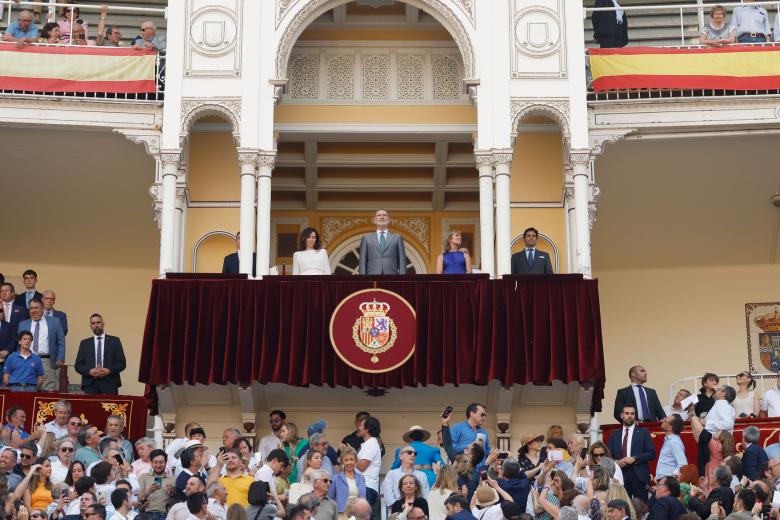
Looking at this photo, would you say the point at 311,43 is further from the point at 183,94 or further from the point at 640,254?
the point at 640,254

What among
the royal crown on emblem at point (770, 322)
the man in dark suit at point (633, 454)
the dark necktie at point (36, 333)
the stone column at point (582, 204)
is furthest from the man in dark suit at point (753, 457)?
the dark necktie at point (36, 333)

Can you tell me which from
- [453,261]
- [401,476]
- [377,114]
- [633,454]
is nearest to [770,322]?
[453,261]

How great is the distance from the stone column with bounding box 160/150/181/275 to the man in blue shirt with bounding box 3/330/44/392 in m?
2.27

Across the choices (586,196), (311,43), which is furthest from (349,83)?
(586,196)

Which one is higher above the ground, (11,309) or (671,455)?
(11,309)

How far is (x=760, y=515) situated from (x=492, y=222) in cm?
743

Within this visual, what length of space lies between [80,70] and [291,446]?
744 centimetres

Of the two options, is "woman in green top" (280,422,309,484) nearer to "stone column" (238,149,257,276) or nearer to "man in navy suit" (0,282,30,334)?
"stone column" (238,149,257,276)

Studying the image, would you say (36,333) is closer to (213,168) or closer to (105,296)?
(213,168)

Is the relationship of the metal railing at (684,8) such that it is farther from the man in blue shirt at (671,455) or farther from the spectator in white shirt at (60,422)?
the spectator in white shirt at (60,422)

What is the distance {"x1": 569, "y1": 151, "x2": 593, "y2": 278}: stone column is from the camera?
23656mm

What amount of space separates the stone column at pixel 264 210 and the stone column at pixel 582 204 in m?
4.30

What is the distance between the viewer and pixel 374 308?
22.6 metres

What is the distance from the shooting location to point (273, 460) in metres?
19.0
